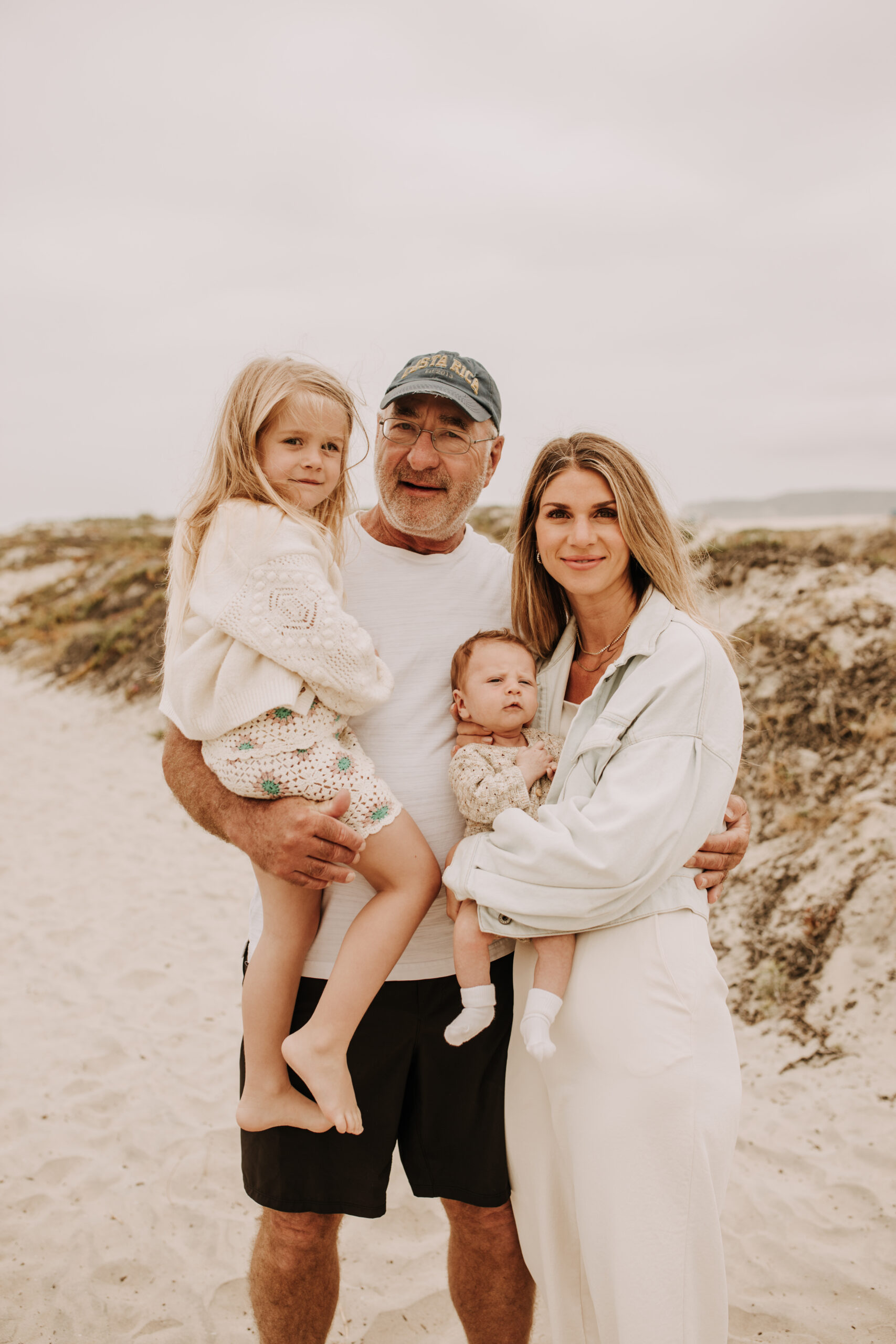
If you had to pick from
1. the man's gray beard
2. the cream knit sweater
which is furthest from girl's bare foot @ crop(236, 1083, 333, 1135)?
the man's gray beard

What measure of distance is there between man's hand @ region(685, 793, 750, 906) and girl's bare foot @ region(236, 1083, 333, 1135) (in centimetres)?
114

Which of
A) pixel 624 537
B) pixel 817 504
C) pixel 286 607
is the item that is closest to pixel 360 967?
pixel 286 607

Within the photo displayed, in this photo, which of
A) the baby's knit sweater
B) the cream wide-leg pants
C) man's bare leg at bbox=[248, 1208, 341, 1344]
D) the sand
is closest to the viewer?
the cream wide-leg pants

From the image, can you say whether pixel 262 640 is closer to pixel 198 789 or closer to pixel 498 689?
pixel 198 789

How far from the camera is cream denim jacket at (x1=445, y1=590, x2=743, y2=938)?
6.29ft

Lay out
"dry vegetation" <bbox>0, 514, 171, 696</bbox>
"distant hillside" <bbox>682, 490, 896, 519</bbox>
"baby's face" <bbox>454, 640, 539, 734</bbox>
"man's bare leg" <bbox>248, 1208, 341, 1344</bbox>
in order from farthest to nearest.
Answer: "distant hillside" <bbox>682, 490, 896, 519</bbox>
"dry vegetation" <bbox>0, 514, 171, 696</bbox>
"man's bare leg" <bbox>248, 1208, 341, 1344</bbox>
"baby's face" <bbox>454, 640, 539, 734</bbox>

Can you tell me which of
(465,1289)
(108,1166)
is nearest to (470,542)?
(465,1289)

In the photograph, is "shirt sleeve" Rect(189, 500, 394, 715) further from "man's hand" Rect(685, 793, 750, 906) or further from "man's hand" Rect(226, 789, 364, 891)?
"man's hand" Rect(685, 793, 750, 906)

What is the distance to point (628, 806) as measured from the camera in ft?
6.28

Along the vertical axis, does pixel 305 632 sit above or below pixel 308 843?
above

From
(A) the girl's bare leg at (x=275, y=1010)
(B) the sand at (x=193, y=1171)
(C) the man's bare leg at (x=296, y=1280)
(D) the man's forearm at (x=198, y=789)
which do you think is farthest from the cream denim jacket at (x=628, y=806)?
(B) the sand at (x=193, y=1171)

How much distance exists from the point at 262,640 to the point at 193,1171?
9.30 feet

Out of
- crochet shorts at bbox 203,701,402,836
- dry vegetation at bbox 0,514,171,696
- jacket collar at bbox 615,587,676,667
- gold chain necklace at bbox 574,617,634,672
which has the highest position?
jacket collar at bbox 615,587,676,667

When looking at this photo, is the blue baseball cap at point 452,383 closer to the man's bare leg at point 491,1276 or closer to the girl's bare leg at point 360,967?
the girl's bare leg at point 360,967
